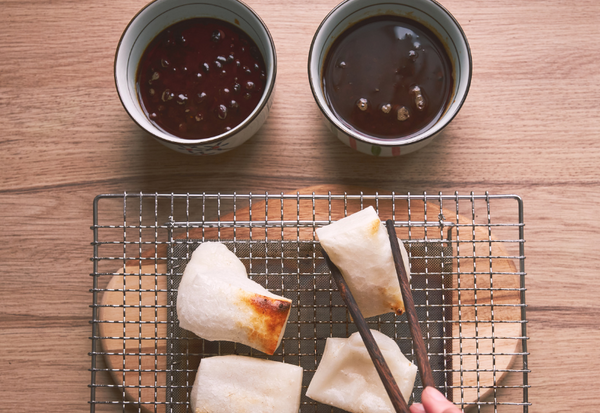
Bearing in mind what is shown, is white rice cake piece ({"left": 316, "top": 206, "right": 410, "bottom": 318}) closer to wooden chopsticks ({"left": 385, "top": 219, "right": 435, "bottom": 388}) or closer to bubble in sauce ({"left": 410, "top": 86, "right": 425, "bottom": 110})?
wooden chopsticks ({"left": 385, "top": 219, "right": 435, "bottom": 388})

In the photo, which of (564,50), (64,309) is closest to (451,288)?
(564,50)

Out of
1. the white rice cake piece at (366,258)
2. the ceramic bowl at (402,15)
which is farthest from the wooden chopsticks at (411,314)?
the ceramic bowl at (402,15)

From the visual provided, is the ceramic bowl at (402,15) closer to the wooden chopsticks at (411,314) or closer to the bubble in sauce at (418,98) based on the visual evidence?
the bubble in sauce at (418,98)

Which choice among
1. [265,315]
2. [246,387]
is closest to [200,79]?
[265,315]

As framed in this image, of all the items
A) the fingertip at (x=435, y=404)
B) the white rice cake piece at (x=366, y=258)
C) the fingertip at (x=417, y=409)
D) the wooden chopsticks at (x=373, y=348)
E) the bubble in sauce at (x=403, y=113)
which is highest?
the bubble in sauce at (x=403, y=113)

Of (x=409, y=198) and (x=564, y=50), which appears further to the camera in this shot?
(x=564, y=50)

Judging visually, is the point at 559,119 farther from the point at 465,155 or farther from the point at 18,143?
the point at 18,143

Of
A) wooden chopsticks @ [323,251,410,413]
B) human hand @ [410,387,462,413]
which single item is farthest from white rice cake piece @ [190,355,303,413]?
human hand @ [410,387,462,413]
